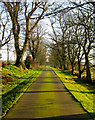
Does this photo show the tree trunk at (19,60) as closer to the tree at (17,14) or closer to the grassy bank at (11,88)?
the tree at (17,14)

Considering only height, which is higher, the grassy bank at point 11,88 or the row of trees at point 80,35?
the row of trees at point 80,35

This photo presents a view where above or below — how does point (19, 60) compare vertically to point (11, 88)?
above

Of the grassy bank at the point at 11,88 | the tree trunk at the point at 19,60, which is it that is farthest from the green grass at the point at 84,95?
the tree trunk at the point at 19,60

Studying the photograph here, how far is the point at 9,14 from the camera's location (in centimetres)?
1395

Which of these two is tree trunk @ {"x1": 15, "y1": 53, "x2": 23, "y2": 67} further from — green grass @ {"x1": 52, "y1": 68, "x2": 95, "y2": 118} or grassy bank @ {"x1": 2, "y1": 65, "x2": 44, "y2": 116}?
green grass @ {"x1": 52, "y1": 68, "x2": 95, "y2": 118}

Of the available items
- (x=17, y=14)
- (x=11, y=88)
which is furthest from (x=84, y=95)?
(x=17, y=14)

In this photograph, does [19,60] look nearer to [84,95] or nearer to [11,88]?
[11,88]

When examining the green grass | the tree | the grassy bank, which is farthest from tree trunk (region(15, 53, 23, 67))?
the green grass

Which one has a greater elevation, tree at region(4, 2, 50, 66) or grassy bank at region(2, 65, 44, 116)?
tree at region(4, 2, 50, 66)

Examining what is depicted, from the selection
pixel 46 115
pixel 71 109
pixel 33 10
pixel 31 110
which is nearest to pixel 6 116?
pixel 31 110

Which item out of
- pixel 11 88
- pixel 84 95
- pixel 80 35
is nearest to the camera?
pixel 84 95

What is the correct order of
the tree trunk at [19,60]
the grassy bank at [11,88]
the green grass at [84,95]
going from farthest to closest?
the tree trunk at [19,60] < the grassy bank at [11,88] < the green grass at [84,95]

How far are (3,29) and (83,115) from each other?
1135 cm

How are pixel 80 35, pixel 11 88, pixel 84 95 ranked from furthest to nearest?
1. pixel 80 35
2. pixel 11 88
3. pixel 84 95
